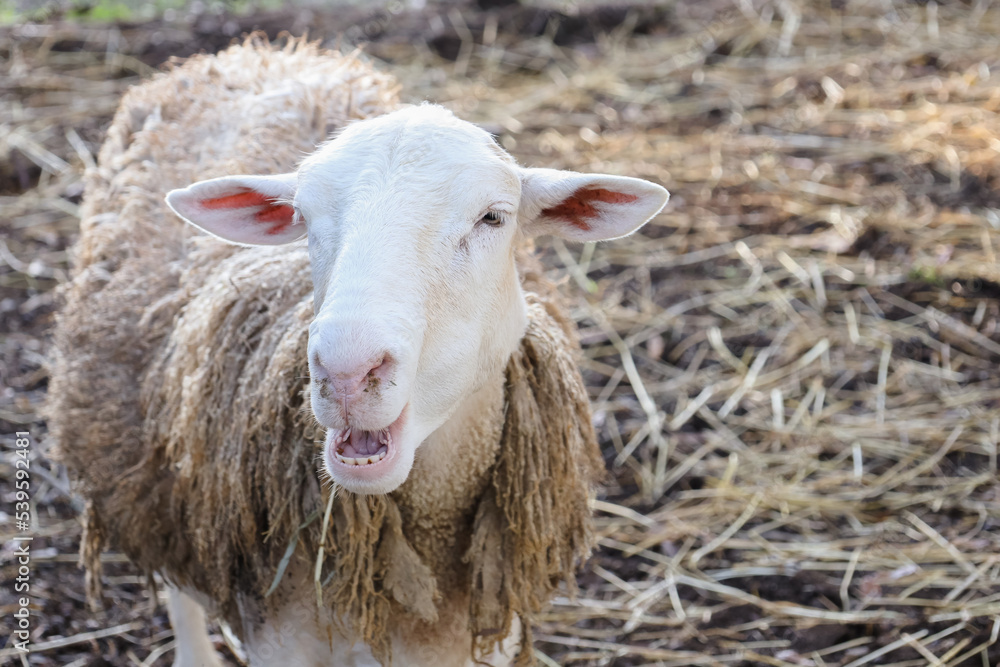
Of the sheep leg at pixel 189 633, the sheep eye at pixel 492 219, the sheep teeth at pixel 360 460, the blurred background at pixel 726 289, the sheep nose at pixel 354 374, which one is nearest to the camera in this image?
the sheep nose at pixel 354 374

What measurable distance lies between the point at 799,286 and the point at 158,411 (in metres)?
3.49

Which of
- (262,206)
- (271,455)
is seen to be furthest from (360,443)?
(262,206)

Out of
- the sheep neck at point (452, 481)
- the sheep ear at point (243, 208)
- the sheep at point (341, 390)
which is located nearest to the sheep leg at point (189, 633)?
the sheep at point (341, 390)

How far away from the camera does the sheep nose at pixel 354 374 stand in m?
1.79

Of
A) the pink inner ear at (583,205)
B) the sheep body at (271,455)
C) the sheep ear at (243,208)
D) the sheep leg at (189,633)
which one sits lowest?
the sheep leg at (189,633)

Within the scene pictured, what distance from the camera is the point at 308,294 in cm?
264

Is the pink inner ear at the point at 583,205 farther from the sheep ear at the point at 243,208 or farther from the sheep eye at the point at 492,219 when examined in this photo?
the sheep ear at the point at 243,208

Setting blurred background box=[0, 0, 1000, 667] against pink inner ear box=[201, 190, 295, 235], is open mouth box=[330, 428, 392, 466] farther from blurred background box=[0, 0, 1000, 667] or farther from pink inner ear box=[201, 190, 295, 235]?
blurred background box=[0, 0, 1000, 667]

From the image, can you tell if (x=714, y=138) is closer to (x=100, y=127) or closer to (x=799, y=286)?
(x=799, y=286)

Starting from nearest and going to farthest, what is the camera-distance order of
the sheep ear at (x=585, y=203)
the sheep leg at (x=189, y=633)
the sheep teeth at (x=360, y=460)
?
1. the sheep teeth at (x=360, y=460)
2. the sheep ear at (x=585, y=203)
3. the sheep leg at (x=189, y=633)

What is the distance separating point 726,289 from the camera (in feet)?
17.1

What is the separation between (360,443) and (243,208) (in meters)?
0.83

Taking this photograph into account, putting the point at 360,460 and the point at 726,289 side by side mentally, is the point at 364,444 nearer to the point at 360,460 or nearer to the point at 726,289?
the point at 360,460

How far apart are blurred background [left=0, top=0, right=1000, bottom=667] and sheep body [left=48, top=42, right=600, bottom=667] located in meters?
0.88
